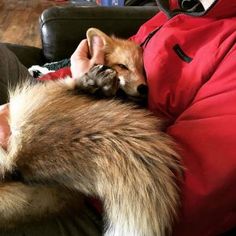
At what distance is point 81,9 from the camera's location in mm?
1397

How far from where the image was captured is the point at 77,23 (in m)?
1.38

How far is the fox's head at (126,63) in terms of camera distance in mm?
901

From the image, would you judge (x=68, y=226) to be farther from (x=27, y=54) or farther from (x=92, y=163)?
(x=27, y=54)

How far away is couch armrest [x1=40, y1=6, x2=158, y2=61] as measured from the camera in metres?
1.38

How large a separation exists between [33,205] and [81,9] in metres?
0.87

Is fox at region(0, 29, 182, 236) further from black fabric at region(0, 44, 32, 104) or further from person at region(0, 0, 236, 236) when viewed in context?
black fabric at region(0, 44, 32, 104)

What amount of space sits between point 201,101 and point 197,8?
12.9 inches

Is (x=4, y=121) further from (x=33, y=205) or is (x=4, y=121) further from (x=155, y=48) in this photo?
(x=155, y=48)

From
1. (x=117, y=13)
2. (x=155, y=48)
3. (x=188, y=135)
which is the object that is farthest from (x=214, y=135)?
(x=117, y=13)

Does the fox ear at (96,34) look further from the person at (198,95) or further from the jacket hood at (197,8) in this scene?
the jacket hood at (197,8)

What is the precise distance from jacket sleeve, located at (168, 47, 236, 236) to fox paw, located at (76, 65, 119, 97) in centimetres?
14

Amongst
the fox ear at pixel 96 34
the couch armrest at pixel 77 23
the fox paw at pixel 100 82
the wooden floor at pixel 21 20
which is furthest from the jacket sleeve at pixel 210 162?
the wooden floor at pixel 21 20

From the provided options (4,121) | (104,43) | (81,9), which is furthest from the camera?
(81,9)

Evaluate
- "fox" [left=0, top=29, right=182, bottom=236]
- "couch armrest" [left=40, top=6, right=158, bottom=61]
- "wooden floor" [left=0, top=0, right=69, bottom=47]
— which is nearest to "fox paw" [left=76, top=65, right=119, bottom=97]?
"fox" [left=0, top=29, right=182, bottom=236]
